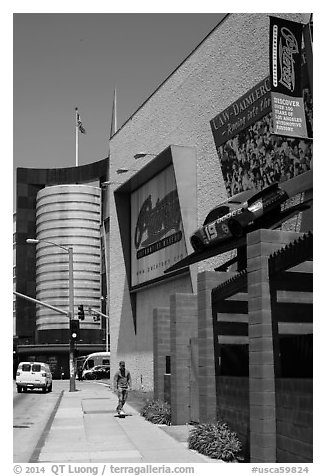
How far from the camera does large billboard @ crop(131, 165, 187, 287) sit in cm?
3247

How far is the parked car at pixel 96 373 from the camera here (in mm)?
73188

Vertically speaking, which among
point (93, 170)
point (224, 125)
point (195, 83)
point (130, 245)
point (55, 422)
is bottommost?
point (55, 422)

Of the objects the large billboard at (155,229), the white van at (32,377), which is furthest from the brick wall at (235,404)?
the white van at (32,377)

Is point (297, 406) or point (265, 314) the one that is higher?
point (265, 314)

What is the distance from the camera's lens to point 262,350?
42.6ft

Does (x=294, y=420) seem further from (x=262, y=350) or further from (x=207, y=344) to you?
(x=207, y=344)

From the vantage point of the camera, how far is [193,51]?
30797 mm

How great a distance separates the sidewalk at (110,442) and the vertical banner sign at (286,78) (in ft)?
26.1

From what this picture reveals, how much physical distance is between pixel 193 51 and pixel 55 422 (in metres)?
17.2

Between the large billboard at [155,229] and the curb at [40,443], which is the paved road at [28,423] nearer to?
the curb at [40,443]

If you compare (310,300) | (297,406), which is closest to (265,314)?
(297,406)

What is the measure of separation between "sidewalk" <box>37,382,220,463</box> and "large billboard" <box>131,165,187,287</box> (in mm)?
10279

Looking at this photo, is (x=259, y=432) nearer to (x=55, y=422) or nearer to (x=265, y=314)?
(x=265, y=314)
